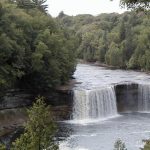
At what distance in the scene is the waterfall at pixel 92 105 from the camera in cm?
4959

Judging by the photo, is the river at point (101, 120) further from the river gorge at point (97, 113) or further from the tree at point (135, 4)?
the tree at point (135, 4)

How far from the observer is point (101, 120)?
4794 cm

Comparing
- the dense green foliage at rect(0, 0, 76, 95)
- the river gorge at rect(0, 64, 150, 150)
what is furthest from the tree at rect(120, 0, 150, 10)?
the dense green foliage at rect(0, 0, 76, 95)

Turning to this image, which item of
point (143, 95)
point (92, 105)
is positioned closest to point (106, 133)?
point (92, 105)

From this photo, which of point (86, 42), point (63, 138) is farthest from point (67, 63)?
point (86, 42)

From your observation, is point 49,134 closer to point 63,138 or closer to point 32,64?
point 63,138

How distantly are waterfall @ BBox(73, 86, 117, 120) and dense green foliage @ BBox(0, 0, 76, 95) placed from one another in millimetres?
3235

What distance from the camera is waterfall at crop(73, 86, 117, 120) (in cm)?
4959

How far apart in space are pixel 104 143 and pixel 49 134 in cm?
2182

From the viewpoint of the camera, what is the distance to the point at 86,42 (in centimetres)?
11269

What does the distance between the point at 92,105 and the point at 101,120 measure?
3.08 metres

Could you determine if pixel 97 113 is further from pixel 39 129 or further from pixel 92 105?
pixel 39 129

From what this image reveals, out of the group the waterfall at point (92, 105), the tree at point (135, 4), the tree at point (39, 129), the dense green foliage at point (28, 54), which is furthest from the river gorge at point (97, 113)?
the tree at point (135, 4)

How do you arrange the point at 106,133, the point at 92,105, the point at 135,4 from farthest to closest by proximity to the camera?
the point at 92,105 < the point at 106,133 < the point at 135,4
